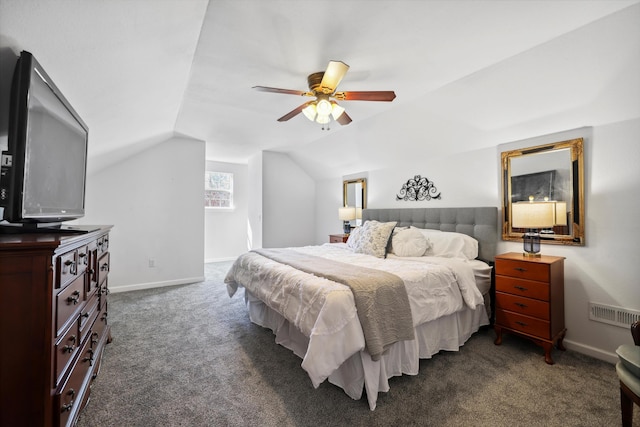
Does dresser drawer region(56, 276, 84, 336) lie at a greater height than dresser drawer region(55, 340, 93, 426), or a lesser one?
greater

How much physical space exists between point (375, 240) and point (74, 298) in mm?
2607

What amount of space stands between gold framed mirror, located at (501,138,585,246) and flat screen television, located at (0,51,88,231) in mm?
3289

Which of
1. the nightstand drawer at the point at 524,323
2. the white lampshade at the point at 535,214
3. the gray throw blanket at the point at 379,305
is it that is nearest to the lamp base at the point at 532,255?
the white lampshade at the point at 535,214

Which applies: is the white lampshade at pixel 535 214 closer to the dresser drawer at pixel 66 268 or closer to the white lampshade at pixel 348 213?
the white lampshade at pixel 348 213

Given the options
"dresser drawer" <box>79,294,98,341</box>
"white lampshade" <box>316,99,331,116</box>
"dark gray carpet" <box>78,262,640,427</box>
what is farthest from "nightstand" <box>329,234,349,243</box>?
"dresser drawer" <box>79,294,98,341</box>

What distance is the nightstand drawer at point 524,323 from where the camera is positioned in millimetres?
2249

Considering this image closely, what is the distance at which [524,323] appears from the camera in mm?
2359

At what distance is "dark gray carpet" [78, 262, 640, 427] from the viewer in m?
1.61

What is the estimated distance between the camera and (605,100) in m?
2.20

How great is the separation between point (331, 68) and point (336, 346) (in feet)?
6.19

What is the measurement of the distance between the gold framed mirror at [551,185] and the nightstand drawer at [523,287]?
0.60 metres

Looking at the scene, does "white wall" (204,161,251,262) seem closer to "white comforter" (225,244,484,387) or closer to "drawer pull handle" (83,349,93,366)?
"white comforter" (225,244,484,387)

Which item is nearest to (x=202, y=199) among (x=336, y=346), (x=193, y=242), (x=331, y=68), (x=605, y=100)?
(x=193, y=242)

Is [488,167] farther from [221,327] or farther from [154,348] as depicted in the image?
[154,348]
